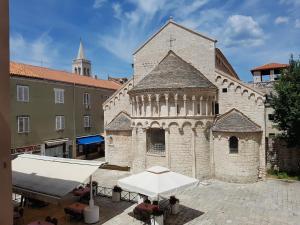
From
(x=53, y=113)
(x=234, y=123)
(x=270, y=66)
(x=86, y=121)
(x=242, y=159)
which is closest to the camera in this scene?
(x=242, y=159)

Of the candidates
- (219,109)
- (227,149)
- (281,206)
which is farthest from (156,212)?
(219,109)

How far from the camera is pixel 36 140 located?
28.4m

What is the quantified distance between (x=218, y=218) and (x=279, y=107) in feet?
38.6

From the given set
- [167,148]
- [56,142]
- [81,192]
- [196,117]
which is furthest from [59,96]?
[196,117]

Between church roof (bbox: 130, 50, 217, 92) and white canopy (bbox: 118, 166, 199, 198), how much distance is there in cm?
973

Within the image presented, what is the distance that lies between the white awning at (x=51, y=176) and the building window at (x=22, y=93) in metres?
11.1

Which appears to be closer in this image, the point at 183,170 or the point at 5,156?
the point at 5,156

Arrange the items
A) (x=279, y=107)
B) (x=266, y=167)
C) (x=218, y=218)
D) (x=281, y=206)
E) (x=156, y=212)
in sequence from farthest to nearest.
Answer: (x=266, y=167) < (x=279, y=107) < (x=281, y=206) < (x=218, y=218) < (x=156, y=212)

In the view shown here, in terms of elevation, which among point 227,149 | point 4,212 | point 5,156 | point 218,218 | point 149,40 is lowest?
point 218,218

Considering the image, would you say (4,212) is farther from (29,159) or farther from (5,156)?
(29,159)

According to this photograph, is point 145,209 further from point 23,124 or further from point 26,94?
point 26,94

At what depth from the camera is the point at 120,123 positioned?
2866 cm

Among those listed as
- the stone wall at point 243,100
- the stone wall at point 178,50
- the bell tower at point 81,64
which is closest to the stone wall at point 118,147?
the stone wall at point 178,50

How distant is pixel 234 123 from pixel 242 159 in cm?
307
